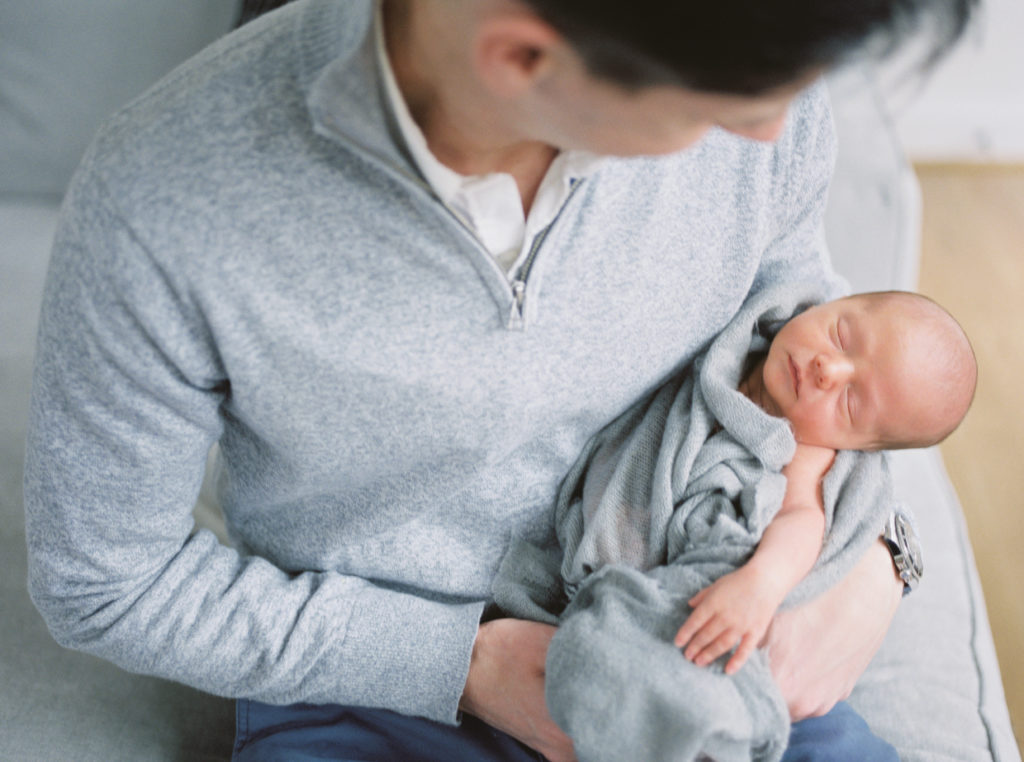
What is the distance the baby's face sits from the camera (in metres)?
Result: 0.98

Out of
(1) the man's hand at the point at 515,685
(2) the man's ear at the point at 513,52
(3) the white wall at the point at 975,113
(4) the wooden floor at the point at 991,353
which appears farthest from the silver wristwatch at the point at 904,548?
(3) the white wall at the point at 975,113

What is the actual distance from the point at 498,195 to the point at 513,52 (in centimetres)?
19

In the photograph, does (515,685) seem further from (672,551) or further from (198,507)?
(198,507)

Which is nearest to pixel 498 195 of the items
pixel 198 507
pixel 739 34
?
pixel 739 34

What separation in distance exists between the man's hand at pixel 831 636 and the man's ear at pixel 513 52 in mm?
580

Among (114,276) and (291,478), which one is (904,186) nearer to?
(291,478)

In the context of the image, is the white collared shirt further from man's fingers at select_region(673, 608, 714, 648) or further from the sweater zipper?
man's fingers at select_region(673, 608, 714, 648)

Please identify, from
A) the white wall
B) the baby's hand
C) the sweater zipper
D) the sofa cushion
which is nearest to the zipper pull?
the sweater zipper

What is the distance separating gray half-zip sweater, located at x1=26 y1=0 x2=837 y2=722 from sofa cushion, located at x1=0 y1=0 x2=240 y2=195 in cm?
82

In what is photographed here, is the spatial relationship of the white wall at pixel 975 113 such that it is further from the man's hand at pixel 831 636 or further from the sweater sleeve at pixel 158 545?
the sweater sleeve at pixel 158 545

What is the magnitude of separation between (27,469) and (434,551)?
0.38 meters

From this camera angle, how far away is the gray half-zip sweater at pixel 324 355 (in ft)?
2.08

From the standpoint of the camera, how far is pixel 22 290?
4.71 feet

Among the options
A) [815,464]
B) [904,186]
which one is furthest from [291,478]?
[904,186]
